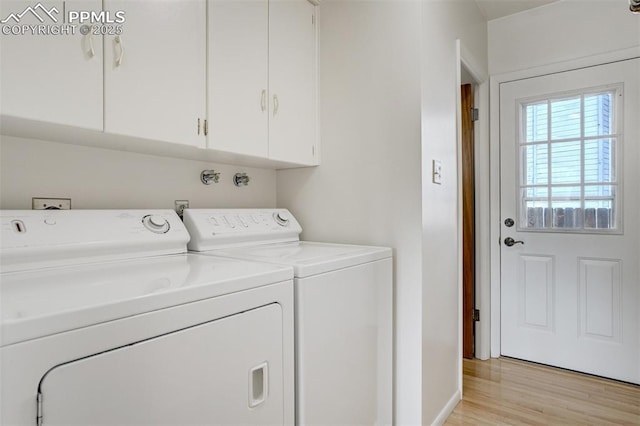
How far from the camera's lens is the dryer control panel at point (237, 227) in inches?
63.0

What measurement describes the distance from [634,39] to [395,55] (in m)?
1.73

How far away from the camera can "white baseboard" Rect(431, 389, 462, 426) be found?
6.10 ft

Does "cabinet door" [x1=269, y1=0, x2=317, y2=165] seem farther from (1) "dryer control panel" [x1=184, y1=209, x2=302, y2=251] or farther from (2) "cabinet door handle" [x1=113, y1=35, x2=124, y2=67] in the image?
(2) "cabinet door handle" [x1=113, y1=35, x2=124, y2=67]

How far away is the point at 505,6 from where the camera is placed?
2539 mm

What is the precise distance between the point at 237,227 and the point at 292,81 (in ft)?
2.67

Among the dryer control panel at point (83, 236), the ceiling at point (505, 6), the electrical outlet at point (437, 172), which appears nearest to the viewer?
the dryer control panel at point (83, 236)

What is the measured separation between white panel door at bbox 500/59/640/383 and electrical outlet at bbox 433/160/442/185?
1.12 metres

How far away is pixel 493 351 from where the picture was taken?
8.99 feet

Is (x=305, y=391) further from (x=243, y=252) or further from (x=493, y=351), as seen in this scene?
(x=493, y=351)

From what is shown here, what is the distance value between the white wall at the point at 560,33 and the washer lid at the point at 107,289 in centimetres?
255

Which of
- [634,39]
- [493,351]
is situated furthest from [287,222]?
[634,39]

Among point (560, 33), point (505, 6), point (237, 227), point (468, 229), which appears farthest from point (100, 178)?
point (560, 33)

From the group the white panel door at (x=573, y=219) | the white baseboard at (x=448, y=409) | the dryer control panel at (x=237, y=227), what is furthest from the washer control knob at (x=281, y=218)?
the white panel door at (x=573, y=219)

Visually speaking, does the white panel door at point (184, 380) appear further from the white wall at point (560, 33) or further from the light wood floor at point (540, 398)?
the white wall at point (560, 33)
